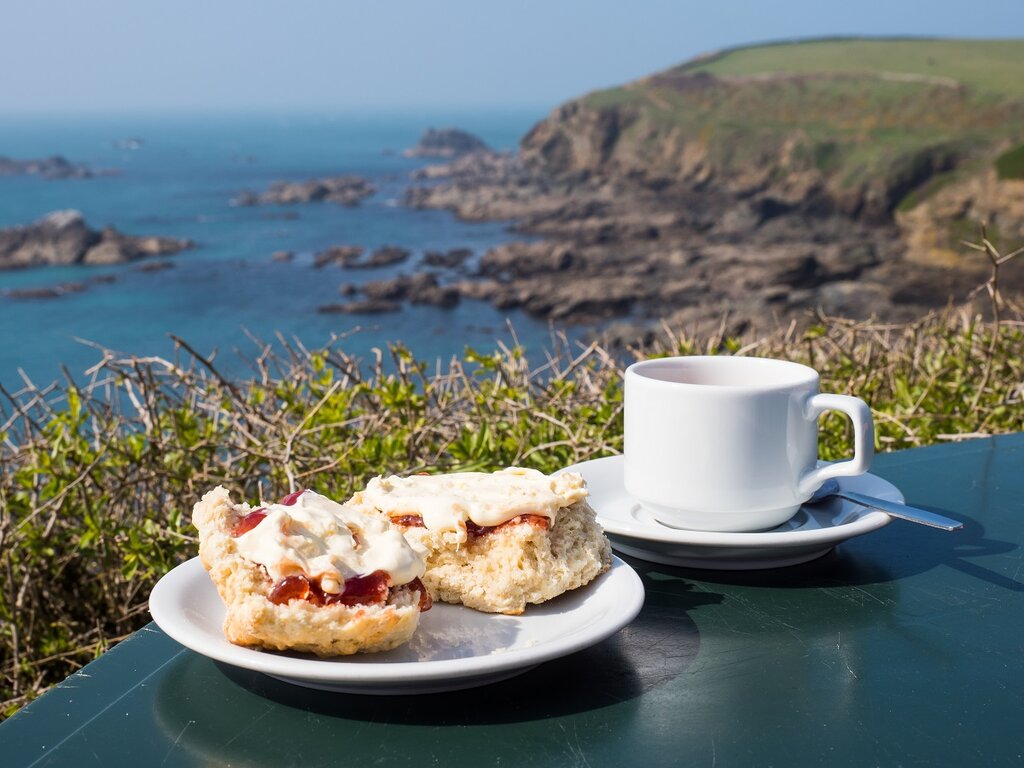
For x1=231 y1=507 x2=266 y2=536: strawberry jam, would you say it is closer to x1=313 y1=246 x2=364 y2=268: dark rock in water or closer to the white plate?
the white plate

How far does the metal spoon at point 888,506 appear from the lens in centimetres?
101

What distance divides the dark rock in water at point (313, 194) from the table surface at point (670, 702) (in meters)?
52.6

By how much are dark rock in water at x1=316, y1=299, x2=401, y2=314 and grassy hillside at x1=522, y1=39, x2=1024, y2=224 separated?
1984 centimetres

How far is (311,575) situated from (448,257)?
112 feet

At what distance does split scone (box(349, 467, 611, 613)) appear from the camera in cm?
94

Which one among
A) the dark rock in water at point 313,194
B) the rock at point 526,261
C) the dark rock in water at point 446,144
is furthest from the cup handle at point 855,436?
the dark rock in water at point 446,144

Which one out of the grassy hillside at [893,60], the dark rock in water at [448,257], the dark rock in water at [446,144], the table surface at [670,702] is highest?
the grassy hillside at [893,60]

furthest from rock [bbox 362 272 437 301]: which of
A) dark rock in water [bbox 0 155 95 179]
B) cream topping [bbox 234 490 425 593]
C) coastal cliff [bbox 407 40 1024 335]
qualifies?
dark rock in water [bbox 0 155 95 179]

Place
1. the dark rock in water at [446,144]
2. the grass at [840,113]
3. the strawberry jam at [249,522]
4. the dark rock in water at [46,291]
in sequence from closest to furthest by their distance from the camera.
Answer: the strawberry jam at [249,522]
the dark rock in water at [46,291]
the grass at [840,113]
the dark rock in water at [446,144]

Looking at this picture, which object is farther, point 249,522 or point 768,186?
point 768,186

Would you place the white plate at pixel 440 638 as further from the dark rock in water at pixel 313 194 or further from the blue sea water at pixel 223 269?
the dark rock in water at pixel 313 194

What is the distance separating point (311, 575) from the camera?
821mm

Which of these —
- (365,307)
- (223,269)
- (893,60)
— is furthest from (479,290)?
(893,60)

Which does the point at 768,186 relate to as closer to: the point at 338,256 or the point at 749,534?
the point at 338,256
